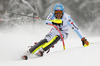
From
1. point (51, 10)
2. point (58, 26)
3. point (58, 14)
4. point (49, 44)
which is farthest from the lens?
point (51, 10)

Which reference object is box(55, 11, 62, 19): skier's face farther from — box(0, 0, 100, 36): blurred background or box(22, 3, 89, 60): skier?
box(0, 0, 100, 36): blurred background

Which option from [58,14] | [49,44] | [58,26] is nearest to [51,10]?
[58,26]

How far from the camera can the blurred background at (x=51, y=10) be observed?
11453 millimetres

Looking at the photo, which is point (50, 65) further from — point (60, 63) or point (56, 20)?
point (56, 20)

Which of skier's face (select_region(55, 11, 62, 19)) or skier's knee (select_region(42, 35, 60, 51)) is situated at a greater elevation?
skier's face (select_region(55, 11, 62, 19))

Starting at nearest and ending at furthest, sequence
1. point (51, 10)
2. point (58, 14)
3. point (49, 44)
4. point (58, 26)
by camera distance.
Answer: point (49, 44)
point (58, 14)
point (58, 26)
point (51, 10)

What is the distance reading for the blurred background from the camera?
11.5m

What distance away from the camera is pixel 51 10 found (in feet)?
39.4

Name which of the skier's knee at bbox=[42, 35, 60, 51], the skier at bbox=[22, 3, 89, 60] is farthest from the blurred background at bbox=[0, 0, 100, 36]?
the skier's knee at bbox=[42, 35, 60, 51]

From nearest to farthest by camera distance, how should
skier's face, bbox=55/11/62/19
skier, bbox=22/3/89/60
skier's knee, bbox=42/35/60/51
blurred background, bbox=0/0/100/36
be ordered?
skier's knee, bbox=42/35/60/51
skier, bbox=22/3/89/60
skier's face, bbox=55/11/62/19
blurred background, bbox=0/0/100/36

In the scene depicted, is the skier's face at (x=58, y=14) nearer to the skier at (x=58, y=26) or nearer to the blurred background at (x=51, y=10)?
the skier at (x=58, y=26)

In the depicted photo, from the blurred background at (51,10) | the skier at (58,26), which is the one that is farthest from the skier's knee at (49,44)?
the blurred background at (51,10)

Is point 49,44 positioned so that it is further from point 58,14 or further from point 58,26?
point 58,14

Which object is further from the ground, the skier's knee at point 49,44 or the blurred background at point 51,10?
the blurred background at point 51,10
